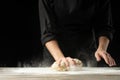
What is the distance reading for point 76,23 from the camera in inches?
77.5

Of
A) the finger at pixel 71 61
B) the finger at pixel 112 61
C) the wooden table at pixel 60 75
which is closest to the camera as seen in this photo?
the wooden table at pixel 60 75

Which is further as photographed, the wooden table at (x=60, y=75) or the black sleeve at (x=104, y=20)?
the black sleeve at (x=104, y=20)

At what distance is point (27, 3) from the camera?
6.48 ft

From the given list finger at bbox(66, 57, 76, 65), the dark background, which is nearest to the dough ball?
finger at bbox(66, 57, 76, 65)

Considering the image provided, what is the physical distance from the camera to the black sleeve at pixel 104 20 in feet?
6.46

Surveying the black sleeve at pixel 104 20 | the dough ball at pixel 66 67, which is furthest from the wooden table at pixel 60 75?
the black sleeve at pixel 104 20

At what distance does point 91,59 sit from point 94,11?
0.86ft

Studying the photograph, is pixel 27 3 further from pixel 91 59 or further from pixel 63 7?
pixel 91 59

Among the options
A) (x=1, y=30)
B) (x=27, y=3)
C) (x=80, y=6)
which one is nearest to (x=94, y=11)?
(x=80, y=6)

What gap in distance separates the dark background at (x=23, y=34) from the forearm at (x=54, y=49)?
0.18 feet

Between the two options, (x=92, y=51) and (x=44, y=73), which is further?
(x=92, y=51)

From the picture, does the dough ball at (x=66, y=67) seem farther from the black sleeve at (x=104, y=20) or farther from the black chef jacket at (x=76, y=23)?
the black sleeve at (x=104, y=20)

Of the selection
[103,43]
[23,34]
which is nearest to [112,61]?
[103,43]

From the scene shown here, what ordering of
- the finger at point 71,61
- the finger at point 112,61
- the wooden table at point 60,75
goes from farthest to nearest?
the finger at point 112,61 → the finger at point 71,61 → the wooden table at point 60,75
